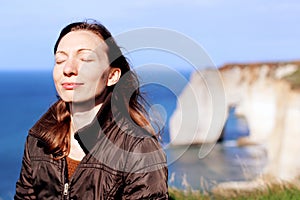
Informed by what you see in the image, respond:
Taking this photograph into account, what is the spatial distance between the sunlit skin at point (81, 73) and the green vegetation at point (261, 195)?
6.87ft

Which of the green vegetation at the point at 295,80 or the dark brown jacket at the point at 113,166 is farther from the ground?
the green vegetation at the point at 295,80

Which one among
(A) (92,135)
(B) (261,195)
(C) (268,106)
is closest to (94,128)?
(A) (92,135)

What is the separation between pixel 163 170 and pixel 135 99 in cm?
46

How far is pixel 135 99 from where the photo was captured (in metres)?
3.41

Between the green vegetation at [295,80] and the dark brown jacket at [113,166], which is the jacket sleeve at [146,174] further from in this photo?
the green vegetation at [295,80]

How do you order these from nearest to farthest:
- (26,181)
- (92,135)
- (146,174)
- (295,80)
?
1. (146,174)
2. (92,135)
3. (26,181)
4. (295,80)

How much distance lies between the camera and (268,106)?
4791cm

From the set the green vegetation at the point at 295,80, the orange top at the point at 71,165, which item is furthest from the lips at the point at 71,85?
the green vegetation at the point at 295,80

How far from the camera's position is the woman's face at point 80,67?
3188 mm

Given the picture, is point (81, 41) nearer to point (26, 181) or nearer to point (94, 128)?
point (94, 128)

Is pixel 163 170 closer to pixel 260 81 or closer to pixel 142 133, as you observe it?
pixel 142 133

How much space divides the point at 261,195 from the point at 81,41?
241 centimetres

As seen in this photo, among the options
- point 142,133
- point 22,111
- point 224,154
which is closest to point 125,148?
point 142,133

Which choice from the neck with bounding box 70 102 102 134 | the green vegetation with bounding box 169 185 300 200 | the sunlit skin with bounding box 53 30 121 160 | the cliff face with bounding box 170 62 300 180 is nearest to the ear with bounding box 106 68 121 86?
the sunlit skin with bounding box 53 30 121 160
